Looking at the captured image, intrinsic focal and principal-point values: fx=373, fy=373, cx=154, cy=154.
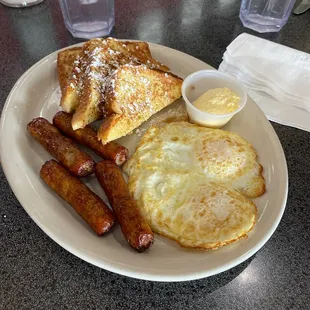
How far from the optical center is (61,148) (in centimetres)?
140

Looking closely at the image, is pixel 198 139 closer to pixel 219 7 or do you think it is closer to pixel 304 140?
pixel 304 140

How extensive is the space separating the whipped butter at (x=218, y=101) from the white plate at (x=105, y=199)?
9cm

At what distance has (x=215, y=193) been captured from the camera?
1272 mm

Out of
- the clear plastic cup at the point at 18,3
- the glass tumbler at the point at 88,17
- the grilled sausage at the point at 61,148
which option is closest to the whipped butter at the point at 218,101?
the grilled sausage at the point at 61,148

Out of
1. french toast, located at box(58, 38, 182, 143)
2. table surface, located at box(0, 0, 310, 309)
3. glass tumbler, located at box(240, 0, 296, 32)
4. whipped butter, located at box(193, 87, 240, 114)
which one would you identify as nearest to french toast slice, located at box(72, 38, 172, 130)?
french toast, located at box(58, 38, 182, 143)

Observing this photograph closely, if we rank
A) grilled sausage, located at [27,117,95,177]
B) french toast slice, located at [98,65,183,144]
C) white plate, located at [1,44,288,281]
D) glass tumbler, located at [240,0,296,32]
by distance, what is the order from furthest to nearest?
1. glass tumbler, located at [240,0,296,32]
2. french toast slice, located at [98,65,183,144]
3. grilled sausage, located at [27,117,95,177]
4. white plate, located at [1,44,288,281]

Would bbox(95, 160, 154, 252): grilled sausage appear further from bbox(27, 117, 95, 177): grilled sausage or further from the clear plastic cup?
the clear plastic cup

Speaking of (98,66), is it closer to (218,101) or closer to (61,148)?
(61,148)

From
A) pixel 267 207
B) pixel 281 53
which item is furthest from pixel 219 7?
pixel 267 207

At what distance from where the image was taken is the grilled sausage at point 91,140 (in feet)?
4.62

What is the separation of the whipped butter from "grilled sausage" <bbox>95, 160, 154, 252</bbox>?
0.49 meters

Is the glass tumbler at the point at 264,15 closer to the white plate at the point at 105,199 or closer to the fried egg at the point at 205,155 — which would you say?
the white plate at the point at 105,199

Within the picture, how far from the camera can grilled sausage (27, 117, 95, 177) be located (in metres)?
1.35

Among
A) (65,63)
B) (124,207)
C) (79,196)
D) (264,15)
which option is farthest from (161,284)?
(264,15)
